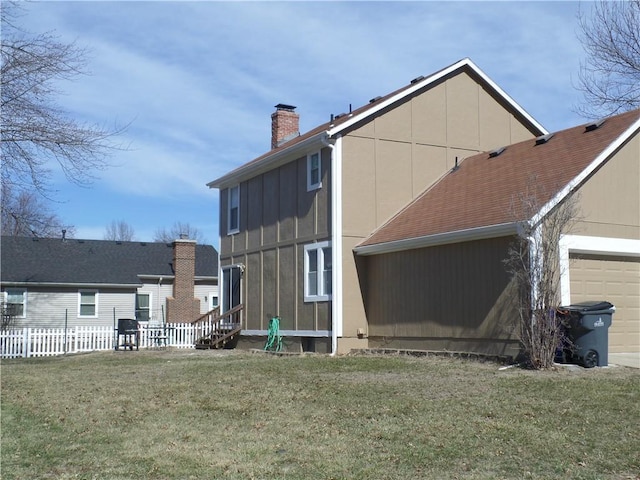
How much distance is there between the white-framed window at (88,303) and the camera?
1297 inches

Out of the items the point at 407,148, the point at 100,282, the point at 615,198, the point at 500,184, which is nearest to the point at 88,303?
the point at 100,282

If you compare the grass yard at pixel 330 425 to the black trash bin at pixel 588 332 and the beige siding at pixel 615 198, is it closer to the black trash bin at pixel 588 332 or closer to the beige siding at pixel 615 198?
the black trash bin at pixel 588 332

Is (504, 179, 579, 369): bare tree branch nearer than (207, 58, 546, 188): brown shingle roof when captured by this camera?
Yes

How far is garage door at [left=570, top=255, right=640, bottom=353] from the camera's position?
1470 cm

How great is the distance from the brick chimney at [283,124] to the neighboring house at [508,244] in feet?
31.5

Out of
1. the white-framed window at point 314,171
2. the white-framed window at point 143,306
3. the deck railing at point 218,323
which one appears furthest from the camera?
the white-framed window at point 143,306

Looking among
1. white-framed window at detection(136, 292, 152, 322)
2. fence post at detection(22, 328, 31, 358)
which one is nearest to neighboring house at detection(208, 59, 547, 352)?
fence post at detection(22, 328, 31, 358)

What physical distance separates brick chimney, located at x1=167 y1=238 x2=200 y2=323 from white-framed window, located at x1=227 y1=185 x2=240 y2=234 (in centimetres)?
921

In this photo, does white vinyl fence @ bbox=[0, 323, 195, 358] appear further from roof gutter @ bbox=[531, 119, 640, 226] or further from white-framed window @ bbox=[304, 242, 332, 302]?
roof gutter @ bbox=[531, 119, 640, 226]

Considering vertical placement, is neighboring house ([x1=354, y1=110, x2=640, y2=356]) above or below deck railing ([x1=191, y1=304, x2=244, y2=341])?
above

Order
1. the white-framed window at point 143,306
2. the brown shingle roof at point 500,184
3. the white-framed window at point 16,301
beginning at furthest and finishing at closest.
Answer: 1. the white-framed window at point 143,306
2. the white-framed window at point 16,301
3. the brown shingle roof at point 500,184

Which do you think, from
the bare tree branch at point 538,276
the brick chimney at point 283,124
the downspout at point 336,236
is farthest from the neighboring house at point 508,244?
the brick chimney at point 283,124

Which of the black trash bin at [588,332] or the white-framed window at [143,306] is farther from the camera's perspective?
the white-framed window at [143,306]

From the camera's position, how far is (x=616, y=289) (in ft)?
49.9
